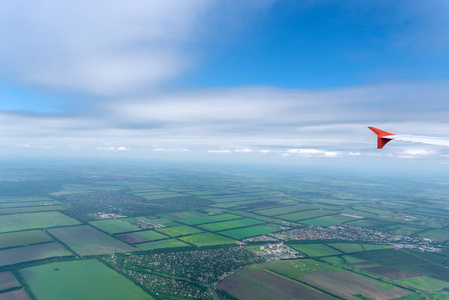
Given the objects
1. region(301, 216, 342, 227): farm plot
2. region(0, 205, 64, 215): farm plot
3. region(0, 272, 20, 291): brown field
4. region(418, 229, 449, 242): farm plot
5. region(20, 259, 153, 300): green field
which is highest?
region(0, 272, 20, 291): brown field

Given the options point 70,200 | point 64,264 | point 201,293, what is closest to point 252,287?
point 201,293

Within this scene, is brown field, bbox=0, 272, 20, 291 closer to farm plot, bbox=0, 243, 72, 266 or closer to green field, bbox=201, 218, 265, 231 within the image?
farm plot, bbox=0, 243, 72, 266

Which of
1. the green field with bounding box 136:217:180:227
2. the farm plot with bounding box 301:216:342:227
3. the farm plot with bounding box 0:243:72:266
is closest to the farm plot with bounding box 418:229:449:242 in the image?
the farm plot with bounding box 301:216:342:227

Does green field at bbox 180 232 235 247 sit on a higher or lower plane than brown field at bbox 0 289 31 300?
lower

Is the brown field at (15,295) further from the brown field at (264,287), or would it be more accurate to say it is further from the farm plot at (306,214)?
the farm plot at (306,214)

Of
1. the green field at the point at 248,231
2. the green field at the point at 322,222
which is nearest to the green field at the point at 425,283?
the green field at the point at 248,231

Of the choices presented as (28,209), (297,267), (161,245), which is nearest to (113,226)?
(161,245)
